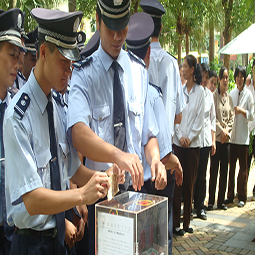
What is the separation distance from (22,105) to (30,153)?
250mm

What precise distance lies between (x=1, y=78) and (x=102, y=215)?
59.5 inches

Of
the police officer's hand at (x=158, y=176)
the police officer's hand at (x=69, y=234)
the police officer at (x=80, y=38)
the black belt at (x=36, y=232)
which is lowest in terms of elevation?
the police officer's hand at (x=69, y=234)

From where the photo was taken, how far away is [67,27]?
74.0 inches

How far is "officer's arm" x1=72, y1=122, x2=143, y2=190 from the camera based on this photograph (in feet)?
5.32

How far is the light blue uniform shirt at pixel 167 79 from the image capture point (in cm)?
366

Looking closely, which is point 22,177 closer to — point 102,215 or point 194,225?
point 102,215

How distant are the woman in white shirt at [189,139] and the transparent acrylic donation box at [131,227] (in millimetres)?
3521

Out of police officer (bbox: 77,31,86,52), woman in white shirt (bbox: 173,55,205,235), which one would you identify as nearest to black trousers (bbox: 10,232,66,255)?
police officer (bbox: 77,31,86,52)

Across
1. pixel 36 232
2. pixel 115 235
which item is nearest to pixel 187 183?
pixel 36 232

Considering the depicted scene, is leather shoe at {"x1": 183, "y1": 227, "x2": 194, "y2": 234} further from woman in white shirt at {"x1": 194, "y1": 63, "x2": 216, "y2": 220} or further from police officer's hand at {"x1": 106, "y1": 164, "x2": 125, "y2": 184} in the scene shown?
police officer's hand at {"x1": 106, "y1": 164, "x2": 125, "y2": 184}

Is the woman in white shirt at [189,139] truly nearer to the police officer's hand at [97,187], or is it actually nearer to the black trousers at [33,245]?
the black trousers at [33,245]

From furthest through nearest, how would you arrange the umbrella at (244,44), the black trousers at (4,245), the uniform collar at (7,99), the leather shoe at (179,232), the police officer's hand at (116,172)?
the leather shoe at (179,232) → the umbrella at (244,44) → the uniform collar at (7,99) → the black trousers at (4,245) → the police officer's hand at (116,172)

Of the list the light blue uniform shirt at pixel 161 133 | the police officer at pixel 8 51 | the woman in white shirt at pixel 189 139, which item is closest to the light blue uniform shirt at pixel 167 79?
the light blue uniform shirt at pixel 161 133

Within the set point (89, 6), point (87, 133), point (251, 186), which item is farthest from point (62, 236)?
point (89, 6)
